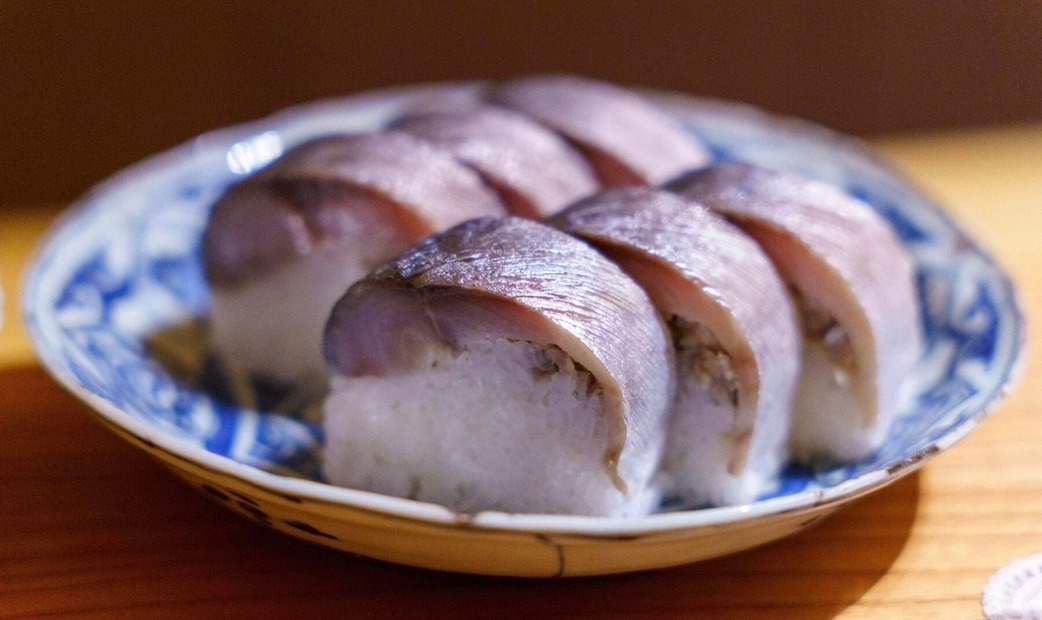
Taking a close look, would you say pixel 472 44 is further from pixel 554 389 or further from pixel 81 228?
pixel 554 389

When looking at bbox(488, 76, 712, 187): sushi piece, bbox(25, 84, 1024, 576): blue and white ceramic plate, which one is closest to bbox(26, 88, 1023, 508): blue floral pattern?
bbox(25, 84, 1024, 576): blue and white ceramic plate

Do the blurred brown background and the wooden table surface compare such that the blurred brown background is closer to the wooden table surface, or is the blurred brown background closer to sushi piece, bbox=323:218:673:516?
the wooden table surface

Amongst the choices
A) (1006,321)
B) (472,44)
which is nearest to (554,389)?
(1006,321)

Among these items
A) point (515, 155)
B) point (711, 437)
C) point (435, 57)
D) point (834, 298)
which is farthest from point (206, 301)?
point (435, 57)

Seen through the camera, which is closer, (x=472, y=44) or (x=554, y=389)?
(x=554, y=389)

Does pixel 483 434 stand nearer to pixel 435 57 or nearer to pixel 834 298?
pixel 834 298

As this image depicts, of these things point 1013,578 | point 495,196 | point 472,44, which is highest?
point 472,44

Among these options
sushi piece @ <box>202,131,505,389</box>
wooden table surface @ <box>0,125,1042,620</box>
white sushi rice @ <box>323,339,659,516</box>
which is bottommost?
wooden table surface @ <box>0,125,1042,620</box>

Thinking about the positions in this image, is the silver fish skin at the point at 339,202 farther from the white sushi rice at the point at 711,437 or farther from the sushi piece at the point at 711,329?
the white sushi rice at the point at 711,437
